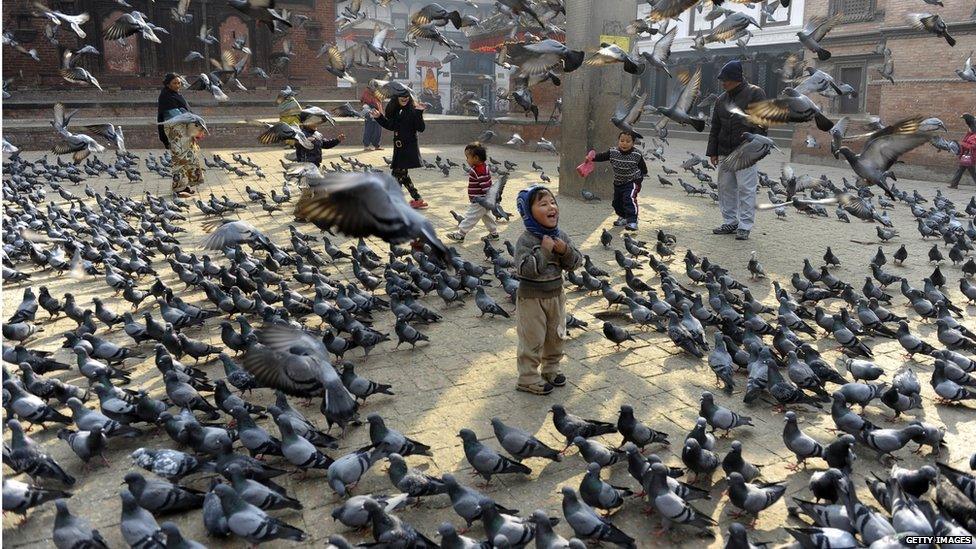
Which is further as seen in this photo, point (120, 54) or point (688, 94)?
point (120, 54)

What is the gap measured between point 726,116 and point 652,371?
541 cm

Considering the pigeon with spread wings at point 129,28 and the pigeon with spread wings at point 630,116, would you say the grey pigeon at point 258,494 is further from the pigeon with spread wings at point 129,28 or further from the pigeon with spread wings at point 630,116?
the pigeon with spread wings at point 129,28

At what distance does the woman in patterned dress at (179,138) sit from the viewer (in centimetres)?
1157

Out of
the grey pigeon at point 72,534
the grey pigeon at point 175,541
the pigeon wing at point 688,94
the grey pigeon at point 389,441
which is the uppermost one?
the pigeon wing at point 688,94

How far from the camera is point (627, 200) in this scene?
10469 mm

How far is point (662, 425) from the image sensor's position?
15.2ft

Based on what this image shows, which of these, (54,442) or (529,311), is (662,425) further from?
(54,442)

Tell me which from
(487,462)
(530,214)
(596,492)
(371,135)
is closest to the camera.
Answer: (596,492)

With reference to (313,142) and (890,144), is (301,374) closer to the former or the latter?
(890,144)

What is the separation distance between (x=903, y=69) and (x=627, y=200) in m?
13.2

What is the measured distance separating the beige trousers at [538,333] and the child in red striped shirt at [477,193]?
4.25 m

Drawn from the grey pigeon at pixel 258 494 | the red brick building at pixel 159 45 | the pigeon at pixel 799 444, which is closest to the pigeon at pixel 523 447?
the grey pigeon at pixel 258 494

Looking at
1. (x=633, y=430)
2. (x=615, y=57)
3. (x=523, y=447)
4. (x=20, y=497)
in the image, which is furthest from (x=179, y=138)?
(x=633, y=430)
